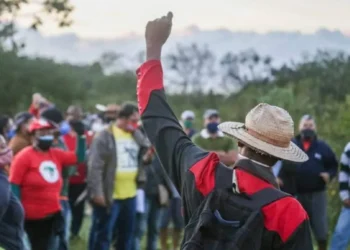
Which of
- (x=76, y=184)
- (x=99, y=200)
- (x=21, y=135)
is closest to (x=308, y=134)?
(x=99, y=200)

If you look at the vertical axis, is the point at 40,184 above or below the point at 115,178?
above

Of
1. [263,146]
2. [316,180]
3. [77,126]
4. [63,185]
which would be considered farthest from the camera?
[77,126]

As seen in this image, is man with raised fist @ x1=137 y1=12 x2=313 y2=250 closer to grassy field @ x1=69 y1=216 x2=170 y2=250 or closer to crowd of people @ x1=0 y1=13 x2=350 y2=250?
crowd of people @ x1=0 y1=13 x2=350 y2=250

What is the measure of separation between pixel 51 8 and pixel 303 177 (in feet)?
73.4

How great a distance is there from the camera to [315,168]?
443 inches

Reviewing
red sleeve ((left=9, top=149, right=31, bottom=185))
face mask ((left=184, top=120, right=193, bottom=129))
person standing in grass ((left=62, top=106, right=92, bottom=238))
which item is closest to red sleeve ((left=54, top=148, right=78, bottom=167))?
red sleeve ((left=9, top=149, right=31, bottom=185))

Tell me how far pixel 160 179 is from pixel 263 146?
742 cm

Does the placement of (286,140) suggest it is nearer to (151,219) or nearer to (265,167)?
(265,167)

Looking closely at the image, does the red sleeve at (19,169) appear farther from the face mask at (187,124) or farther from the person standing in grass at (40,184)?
the face mask at (187,124)

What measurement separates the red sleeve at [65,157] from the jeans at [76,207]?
379cm

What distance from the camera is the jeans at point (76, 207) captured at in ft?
42.7

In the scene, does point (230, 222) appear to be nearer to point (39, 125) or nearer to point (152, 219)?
point (39, 125)

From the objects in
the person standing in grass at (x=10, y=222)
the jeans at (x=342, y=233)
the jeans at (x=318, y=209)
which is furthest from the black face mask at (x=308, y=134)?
the person standing in grass at (x=10, y=222)

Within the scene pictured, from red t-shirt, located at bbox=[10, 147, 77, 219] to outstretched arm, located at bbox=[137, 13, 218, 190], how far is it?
4.35m
